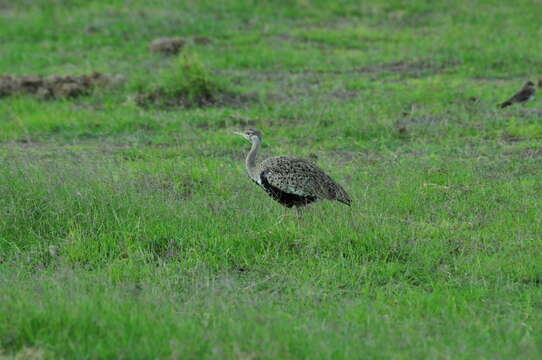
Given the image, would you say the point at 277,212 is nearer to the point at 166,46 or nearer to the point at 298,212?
the point at 298,212

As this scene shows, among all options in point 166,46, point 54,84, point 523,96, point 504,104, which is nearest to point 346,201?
point 504,104

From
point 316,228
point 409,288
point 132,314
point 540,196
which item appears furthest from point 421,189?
point 132,314

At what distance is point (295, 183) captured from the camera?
772 centimetres

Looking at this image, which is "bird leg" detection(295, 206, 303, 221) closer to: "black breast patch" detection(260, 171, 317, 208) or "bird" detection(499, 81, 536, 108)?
"black breast patch" detection(260, 171, 317, 208)

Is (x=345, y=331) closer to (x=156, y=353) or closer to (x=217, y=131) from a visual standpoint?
(x=156, y=353)

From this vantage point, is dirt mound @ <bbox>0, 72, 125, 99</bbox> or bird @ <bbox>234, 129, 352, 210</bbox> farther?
dirt mound @ <bbox>0, 72, 125, 99</bbox>

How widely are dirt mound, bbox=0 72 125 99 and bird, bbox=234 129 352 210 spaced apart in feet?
23.2

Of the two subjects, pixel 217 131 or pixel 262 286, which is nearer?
pixel 262 286

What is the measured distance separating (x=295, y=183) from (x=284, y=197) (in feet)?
0.74

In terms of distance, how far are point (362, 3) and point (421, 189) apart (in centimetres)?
1396

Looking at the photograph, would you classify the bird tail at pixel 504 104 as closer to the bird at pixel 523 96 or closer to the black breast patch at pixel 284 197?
the bird at pixel 523 96

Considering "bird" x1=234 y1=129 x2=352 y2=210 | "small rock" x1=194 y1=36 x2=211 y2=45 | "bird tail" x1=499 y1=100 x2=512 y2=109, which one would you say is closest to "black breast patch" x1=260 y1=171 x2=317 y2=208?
"bird" x1=234 y1=129 x2=352 y2=210

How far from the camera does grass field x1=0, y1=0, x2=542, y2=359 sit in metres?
5.21

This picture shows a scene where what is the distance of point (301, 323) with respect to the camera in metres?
5.37
